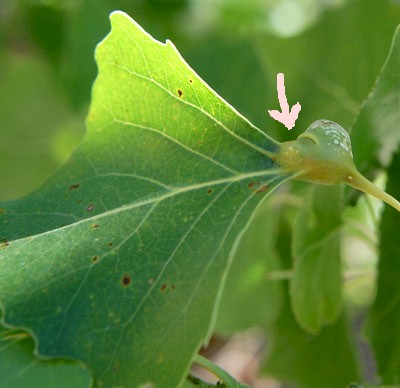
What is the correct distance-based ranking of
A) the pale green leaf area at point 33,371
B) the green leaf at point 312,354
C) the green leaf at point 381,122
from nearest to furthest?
the pale green leaf area at point 33,371 → the green leaf at point 381,122 → the green leaf at point 312,354

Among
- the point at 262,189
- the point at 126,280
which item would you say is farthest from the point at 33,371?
the point at 262,189

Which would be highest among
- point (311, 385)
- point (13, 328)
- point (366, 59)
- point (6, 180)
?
point (366, 59)

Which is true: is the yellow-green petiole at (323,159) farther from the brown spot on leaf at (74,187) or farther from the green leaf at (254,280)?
the green leaf at (254,280)

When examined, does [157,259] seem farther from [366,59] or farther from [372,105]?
[366,59]

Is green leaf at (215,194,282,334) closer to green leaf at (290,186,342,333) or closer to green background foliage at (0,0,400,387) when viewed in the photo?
green background foliage at (0,0,400,387)

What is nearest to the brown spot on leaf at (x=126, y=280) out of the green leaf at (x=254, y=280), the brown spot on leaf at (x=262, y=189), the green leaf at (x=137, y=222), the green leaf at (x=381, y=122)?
the green leaf at (x=137, y=222)

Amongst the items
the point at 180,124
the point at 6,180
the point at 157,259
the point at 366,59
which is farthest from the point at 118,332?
the point at 6,180
